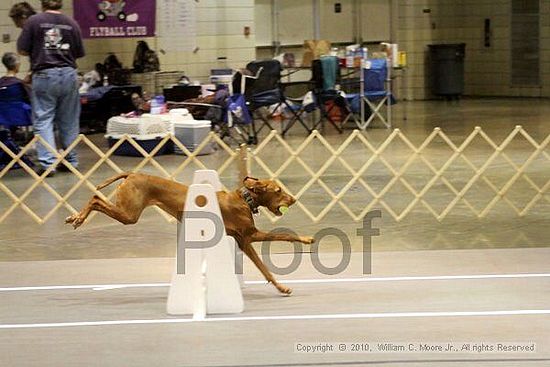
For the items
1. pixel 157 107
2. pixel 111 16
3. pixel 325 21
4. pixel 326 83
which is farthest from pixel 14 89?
pixel 325 21

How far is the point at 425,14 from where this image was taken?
1934 centimetres

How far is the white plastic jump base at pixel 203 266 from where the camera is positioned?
4945mm

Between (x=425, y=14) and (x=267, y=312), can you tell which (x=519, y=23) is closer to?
(x=425, y=14)

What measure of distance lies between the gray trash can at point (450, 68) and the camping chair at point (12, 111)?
10100 millimetres

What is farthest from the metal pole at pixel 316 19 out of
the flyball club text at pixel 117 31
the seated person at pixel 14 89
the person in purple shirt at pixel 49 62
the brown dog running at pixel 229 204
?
the brown dog running at pixel 229 204

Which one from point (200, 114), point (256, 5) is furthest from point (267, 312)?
point (256, 5)

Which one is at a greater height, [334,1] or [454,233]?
[334,1]

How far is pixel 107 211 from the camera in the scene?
518cm

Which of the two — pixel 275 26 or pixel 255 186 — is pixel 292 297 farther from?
pixel 275 26

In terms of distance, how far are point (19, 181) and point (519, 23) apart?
469 inches

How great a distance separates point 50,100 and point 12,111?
2.32 feet

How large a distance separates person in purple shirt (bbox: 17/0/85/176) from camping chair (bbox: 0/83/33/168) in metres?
0.54

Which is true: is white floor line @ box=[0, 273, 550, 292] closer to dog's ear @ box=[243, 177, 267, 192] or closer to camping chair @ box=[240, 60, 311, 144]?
dog's ear @ box=[243, 177, 267, 192]

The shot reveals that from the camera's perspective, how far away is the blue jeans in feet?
30.5
